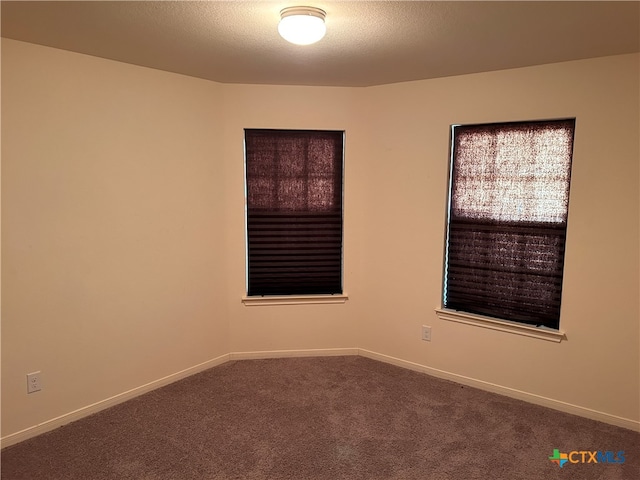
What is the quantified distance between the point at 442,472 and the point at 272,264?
2.07 m

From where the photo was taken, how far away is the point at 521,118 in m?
2.93

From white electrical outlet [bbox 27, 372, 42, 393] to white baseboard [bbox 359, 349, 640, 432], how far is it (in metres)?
2.45

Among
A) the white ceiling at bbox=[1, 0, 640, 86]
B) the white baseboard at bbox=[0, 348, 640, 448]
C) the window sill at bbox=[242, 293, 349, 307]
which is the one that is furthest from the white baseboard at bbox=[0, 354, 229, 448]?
the white ceiling at bbox=[1, 0, 640, 86]

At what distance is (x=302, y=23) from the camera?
202cm

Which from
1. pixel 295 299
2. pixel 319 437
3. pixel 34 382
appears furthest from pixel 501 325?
pixel 34 382

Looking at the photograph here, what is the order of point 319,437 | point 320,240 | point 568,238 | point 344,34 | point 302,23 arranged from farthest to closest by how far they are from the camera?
point 320,240, point 568,238, point 319,437, point 344,34, point 302,23

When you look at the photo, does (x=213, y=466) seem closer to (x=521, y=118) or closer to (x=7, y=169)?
(x=7, y=169)

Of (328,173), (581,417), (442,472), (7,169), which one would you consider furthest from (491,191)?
(7,169)

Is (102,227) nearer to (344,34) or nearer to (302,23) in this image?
(302,23)

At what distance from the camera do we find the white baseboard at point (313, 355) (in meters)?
2.69

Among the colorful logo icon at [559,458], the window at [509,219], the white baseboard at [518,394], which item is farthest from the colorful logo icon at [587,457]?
the window at [509,219]

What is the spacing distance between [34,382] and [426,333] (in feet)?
9.06

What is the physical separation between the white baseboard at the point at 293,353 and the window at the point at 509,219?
1062 mm

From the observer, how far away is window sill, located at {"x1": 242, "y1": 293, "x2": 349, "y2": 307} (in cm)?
373
